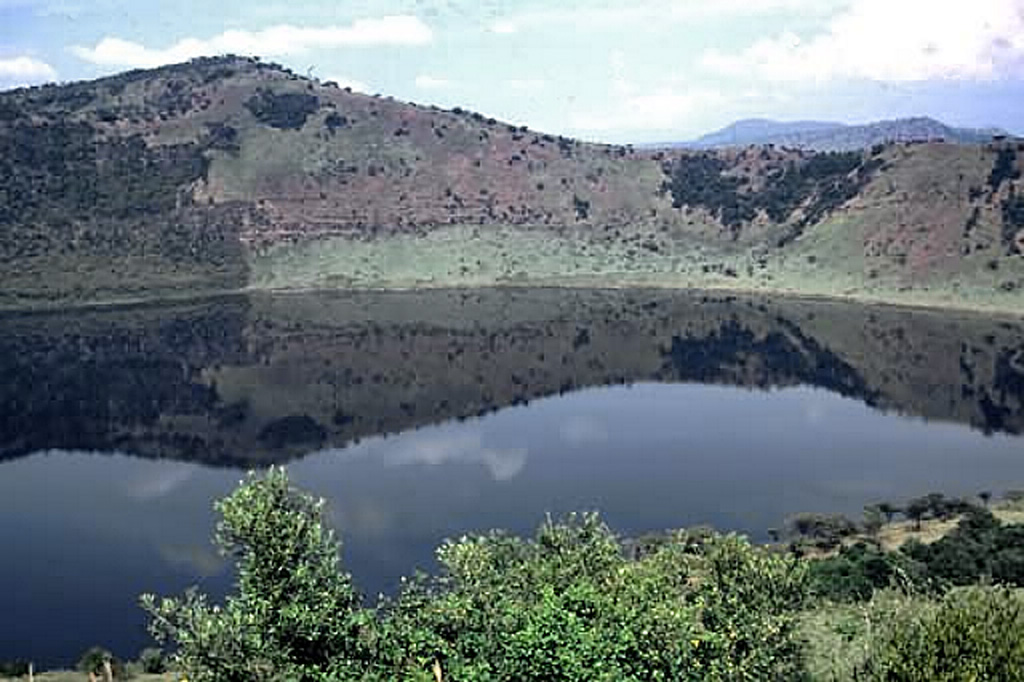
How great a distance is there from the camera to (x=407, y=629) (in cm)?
2975

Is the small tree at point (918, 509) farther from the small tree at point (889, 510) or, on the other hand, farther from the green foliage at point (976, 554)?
the green foliage at point (976, 554)

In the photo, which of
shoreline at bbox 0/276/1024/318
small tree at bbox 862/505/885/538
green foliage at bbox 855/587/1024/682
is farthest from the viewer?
shoreline at bbox 0/276/1024/318

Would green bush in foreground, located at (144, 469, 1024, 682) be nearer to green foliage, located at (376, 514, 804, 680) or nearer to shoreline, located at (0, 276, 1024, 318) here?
green foliage, located at (376, 514, 804, 680)

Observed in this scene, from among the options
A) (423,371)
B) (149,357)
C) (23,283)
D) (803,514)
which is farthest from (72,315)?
(803,514)

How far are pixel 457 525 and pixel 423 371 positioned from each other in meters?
61.5

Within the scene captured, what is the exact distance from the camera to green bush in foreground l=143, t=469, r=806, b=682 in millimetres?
26844

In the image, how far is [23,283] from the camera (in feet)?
579

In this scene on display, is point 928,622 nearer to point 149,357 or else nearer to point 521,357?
point 521,357

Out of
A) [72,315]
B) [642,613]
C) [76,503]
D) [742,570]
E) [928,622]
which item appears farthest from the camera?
[72,315]

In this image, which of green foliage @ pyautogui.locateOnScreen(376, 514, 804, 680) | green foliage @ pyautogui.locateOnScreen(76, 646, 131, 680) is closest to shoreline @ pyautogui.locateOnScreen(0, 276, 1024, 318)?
green foliage @ pyautogui.locateOnScreen(376, 514, 804, 680)

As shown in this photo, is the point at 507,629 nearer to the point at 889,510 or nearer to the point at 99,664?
the point at 99,664

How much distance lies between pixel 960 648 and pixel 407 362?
116 metres

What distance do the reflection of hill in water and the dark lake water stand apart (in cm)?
51

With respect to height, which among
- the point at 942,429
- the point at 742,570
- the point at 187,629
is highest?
the point at 187,629
